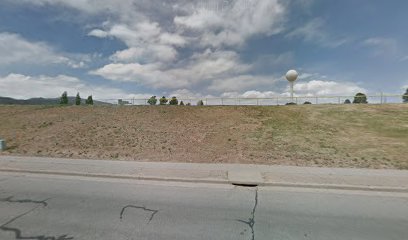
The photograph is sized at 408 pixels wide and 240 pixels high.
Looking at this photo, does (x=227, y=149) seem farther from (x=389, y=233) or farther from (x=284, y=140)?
(x=389, y=233)

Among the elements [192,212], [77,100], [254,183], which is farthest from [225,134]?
[77,100]

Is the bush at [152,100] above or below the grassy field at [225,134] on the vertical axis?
above

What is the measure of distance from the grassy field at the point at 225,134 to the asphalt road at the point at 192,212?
365 centimetres

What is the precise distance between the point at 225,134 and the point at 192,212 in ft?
35.7

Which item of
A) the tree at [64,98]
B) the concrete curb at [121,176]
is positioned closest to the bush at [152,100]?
the tree at [64,98]

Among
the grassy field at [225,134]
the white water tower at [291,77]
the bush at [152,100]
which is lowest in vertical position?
the grassy field at [225,134]

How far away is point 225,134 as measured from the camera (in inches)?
645

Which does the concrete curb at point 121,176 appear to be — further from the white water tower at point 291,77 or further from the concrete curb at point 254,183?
the white water tower at point 291,77

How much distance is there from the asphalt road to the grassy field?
365 cm

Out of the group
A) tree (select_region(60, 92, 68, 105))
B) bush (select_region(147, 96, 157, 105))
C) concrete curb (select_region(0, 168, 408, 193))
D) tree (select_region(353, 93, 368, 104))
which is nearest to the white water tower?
tree (select_region(353, 93, 368, 104))

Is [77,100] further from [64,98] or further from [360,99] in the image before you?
[360,99]

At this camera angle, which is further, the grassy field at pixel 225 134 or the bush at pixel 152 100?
the bush at pixel 152 100

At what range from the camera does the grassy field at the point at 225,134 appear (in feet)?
38.1

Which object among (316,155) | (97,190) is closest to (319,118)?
(316,155)
